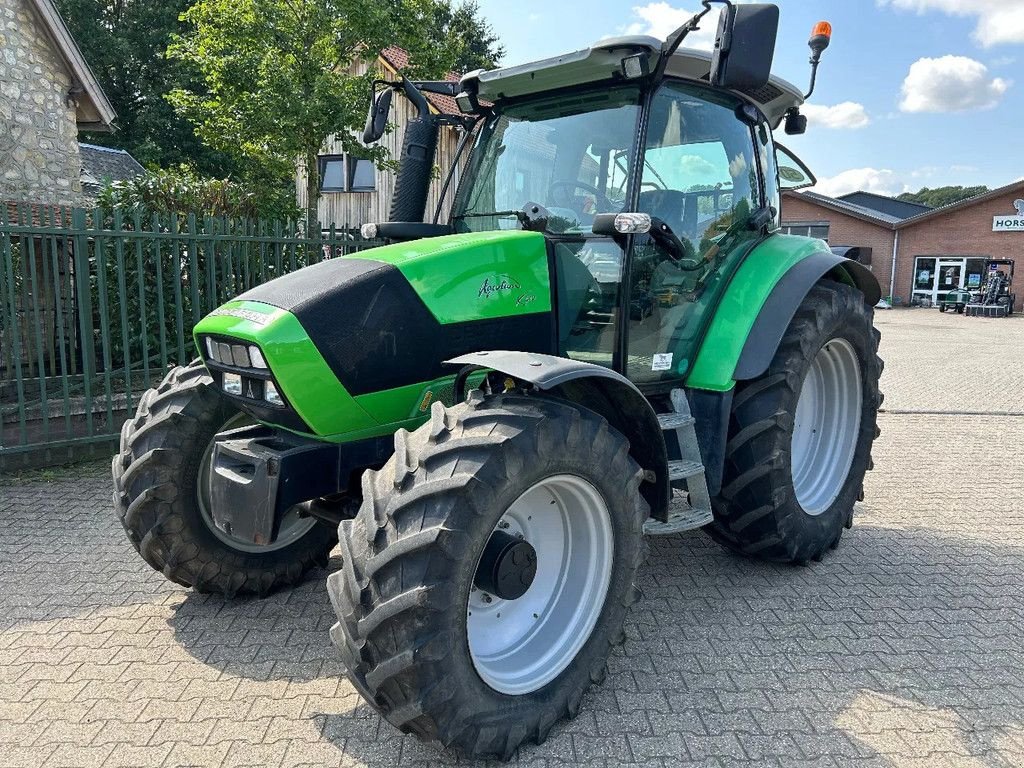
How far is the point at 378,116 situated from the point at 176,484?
1.90 m

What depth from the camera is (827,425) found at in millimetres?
4359

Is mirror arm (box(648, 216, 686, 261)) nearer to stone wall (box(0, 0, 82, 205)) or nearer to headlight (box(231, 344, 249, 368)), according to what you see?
headlight (box(231, 344, 249, 368))

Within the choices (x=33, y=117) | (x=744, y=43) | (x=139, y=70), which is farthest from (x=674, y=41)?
(x=139, y=70)

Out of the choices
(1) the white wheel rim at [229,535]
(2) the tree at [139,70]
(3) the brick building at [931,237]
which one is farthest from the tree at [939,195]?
(1) the white wheel rim at [229,535]

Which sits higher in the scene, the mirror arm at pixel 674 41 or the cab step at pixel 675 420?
the mirror arm at pixel 674 41

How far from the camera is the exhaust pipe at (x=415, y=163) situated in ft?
11.7

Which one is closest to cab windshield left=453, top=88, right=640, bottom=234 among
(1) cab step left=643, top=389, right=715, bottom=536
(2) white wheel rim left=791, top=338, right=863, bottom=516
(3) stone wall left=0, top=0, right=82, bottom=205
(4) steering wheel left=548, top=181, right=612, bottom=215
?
(4) steering wheel left=548, top=181, right=612, bottom=215

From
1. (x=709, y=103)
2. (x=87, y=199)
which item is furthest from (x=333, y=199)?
(x=709, y=103)

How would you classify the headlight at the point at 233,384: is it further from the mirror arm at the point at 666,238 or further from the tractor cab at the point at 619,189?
the mirror arm at the point at 666,238

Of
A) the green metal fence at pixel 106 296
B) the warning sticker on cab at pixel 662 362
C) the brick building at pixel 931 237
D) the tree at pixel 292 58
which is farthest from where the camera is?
the brick building at pixel 931 237

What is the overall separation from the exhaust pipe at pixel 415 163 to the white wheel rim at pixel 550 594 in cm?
171

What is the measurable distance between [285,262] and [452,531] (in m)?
5.11

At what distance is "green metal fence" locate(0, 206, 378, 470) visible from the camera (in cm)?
557

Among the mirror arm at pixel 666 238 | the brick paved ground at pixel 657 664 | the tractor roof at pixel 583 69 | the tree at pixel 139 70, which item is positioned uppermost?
the tree at pixel 139 70
